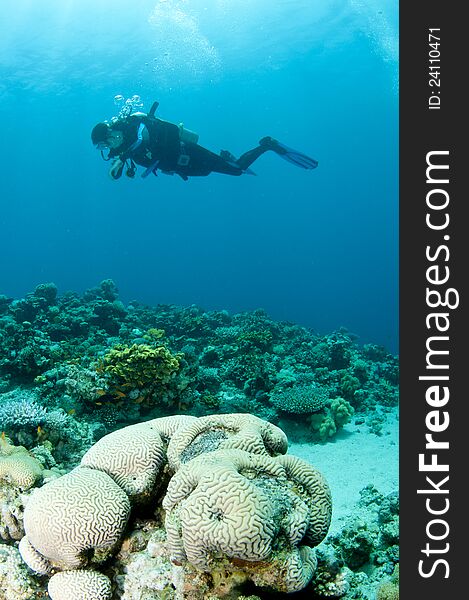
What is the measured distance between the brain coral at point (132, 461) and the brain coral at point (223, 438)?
0.49 ft

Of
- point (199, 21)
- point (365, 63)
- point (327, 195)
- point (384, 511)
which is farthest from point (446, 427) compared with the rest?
point (327, 195)

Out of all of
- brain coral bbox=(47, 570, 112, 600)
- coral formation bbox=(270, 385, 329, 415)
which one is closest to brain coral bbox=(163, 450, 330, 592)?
brain coral bbox=(47, 570, 112, 600)

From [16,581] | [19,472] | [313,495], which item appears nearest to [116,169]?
[19,472]

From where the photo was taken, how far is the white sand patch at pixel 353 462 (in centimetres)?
593

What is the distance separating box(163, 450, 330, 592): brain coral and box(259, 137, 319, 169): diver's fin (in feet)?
39.8

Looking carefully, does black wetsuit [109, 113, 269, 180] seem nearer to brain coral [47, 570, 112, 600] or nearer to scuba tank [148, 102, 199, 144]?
scuba tank [148, 102, 199, 144]

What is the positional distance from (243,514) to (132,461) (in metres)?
1.22

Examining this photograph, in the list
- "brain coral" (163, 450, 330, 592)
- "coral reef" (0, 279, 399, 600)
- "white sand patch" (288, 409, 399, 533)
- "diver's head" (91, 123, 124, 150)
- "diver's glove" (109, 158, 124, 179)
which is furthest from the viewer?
"diver's glove" (109, 158, 124, 179)

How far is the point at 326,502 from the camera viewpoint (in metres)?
2.87

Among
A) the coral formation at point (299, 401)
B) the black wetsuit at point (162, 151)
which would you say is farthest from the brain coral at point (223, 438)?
the black wetsuit at point (162, 151)

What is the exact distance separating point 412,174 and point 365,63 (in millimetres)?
70259

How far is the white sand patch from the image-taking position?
5930mm

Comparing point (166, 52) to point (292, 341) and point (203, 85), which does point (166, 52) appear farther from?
point (292, 341)

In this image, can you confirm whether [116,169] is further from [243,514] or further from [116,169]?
[243,514]
